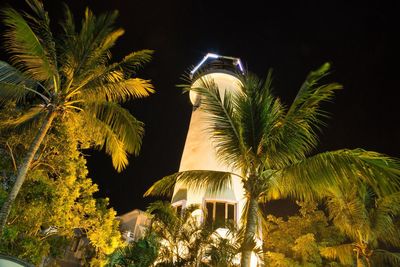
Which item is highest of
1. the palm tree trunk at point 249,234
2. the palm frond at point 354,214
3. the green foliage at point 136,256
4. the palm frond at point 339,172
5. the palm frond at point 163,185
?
the palm frond at point 354,214

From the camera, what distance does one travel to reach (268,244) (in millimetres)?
20250

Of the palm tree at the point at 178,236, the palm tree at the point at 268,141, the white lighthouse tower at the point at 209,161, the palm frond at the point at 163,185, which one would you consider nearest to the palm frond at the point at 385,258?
the white lighthouse tower at the point at 209,161

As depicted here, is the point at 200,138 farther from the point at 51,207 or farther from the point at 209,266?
the point at 209,266

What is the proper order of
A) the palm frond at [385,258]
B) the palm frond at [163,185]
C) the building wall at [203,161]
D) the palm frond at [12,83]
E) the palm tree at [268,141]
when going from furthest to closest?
1. the palm frond at [385,258]
2. the building wall at [203,161]
3. the palm frond at [12,83]
4. the palm frond at [163,185]
5. the palm tree at [268,141]

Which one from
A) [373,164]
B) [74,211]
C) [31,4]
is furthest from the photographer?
[74,211]

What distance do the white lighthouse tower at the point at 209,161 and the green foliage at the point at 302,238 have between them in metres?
5.13

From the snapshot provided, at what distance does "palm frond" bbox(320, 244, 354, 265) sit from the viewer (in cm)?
1706

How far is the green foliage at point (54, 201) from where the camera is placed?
1143cm

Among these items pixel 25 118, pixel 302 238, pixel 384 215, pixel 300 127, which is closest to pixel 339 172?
pixel 300 127

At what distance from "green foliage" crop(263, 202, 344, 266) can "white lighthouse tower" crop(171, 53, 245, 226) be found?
202 inches

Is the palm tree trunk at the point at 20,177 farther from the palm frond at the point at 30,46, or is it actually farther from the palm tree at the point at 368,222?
the palm tree at the point at 368,222

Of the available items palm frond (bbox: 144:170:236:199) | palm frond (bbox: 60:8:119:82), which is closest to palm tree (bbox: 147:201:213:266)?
palm frond (bbox: 144:170:236:199)

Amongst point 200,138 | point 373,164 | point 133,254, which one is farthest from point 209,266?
point 200,138

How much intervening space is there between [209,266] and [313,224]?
13.4 metres
